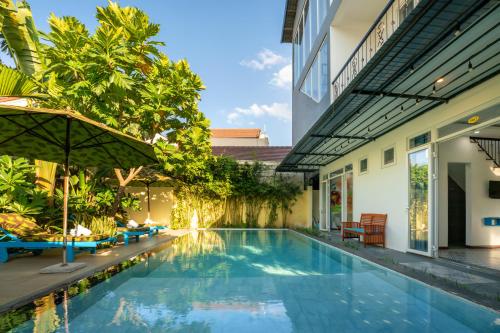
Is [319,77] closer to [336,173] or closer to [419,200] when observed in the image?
[336,173]

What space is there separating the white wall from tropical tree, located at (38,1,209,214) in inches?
303

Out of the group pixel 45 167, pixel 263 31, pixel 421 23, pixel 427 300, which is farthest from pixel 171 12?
pixel 427 300

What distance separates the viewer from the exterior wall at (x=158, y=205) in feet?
53.9

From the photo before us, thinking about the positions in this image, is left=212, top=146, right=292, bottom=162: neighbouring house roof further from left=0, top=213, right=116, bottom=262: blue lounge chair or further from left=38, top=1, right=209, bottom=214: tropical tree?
left=0, top=213, right=116, bottom=262: blue lounge chair

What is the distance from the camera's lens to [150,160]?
7188 millimetres

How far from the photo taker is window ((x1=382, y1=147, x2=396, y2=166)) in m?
8.77

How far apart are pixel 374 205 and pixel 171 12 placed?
13.5 meters

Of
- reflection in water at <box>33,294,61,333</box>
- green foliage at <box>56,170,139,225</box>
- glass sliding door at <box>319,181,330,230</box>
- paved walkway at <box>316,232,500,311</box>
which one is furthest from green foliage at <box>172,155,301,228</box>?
reflection in water at <box>33,294,61,333</box>

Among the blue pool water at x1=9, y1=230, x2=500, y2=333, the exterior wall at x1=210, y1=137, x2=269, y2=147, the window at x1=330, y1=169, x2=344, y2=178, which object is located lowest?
the blue pool water at x1=9, y1=230, x2=500, y2=333

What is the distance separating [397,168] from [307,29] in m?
8.08

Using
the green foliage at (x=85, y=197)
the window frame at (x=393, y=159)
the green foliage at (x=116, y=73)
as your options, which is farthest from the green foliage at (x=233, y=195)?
the window frame at (x=393, y=159)

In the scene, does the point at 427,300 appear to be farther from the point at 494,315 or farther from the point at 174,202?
the point at 174,202

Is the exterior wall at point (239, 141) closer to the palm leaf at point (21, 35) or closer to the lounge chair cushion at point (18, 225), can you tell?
the palm leaf at point (21, 35)

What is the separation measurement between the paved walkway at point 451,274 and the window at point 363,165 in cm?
386
